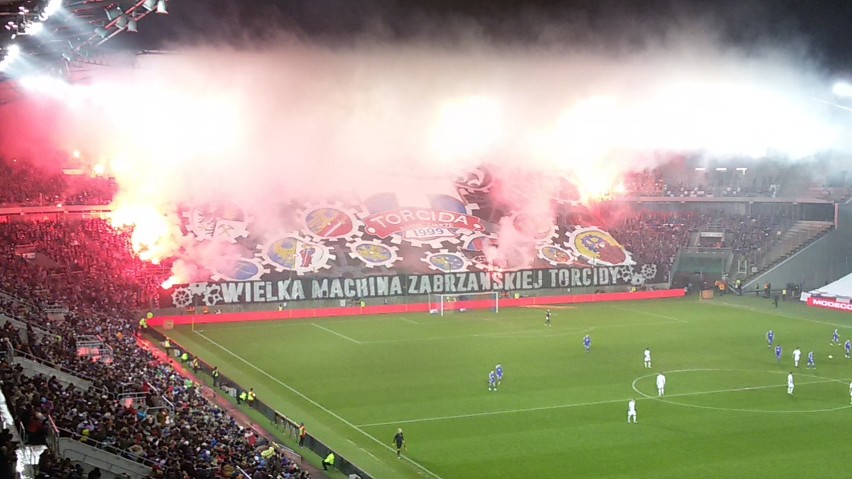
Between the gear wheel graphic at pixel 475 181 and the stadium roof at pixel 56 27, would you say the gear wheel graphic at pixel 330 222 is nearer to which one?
the gear wheel graphic at pixel 475 181

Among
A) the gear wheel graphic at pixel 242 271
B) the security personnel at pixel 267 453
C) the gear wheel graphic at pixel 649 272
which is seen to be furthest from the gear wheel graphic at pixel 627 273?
the security personnel at pixel 267 453

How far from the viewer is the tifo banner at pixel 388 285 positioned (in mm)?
55750

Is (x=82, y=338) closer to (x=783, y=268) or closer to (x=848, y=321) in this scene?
(x=848, y=321)

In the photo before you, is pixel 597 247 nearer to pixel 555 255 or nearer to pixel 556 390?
pixel 555 255


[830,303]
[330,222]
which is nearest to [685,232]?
[830,303]

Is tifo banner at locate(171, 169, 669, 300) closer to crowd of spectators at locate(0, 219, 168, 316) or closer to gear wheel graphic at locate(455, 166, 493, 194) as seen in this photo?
gear wheel graphic at locate(455, 166, 493, 194)

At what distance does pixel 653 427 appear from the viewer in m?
30.5

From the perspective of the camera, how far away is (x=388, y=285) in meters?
60.4

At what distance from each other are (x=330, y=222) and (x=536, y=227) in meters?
14.5

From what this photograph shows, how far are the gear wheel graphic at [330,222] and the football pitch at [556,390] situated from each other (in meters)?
9.57

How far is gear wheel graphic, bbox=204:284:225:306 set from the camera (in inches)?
2188

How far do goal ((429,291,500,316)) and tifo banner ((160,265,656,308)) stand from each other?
1351 mm

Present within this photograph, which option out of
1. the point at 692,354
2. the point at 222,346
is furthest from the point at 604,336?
the point at 222,346

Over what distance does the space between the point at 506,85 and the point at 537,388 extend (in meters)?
42.9
